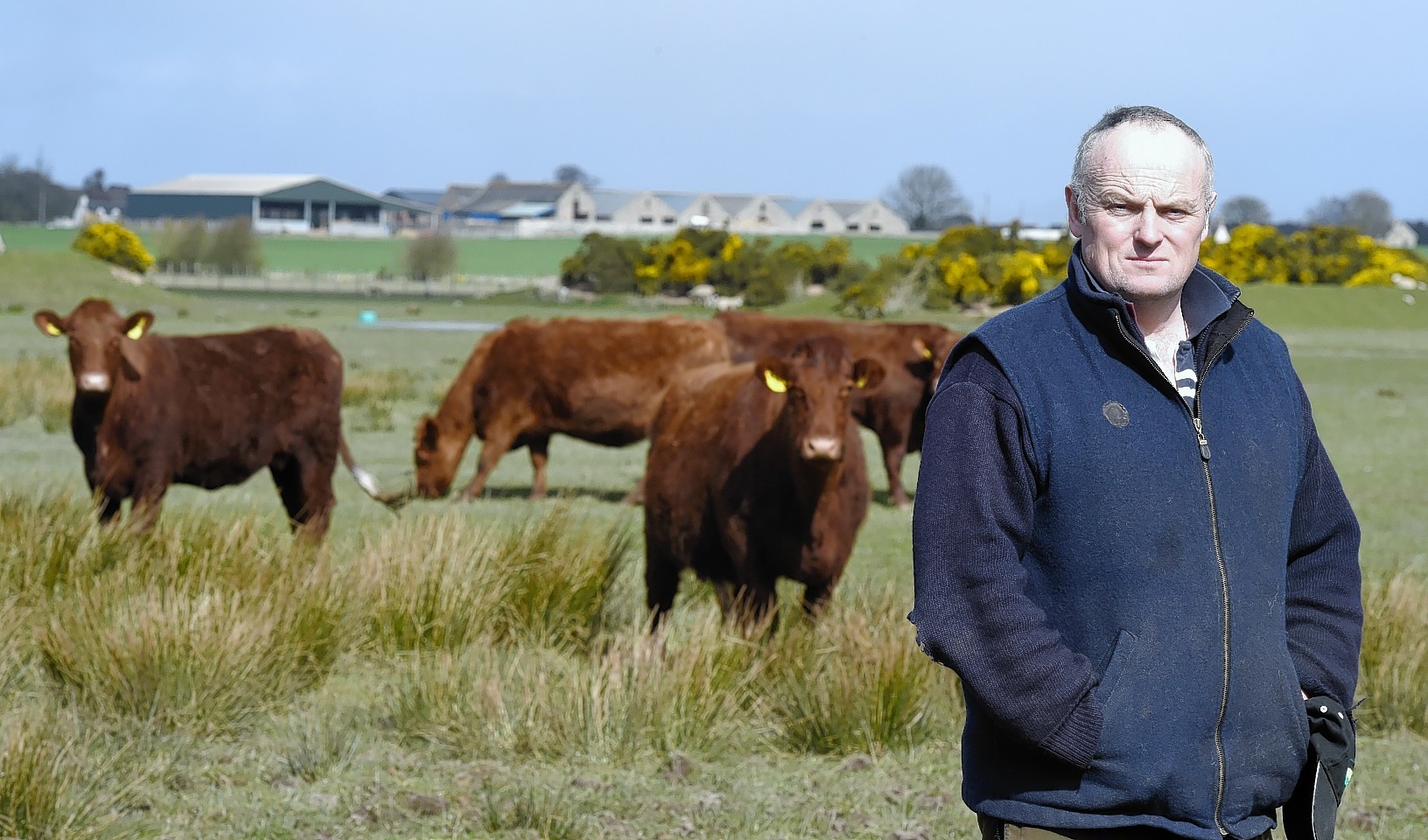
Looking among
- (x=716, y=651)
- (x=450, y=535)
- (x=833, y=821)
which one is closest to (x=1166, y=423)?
(x=833, y=821)

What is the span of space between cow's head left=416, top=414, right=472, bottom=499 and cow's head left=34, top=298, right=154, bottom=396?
4.31 m

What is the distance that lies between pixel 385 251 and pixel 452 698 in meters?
116

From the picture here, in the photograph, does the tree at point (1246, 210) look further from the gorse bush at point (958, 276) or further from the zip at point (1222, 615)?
the zip at point (1222, 615)

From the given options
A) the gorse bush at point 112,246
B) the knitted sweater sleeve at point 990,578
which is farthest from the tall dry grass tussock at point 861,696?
the gorse bush at point 112,246

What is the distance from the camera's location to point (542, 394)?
15.9 m

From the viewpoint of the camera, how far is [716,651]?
7.23m

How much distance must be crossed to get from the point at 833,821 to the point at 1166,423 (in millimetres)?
3290

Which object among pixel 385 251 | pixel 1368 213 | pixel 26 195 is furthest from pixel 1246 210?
pixel 26 195

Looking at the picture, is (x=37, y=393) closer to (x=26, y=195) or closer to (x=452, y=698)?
(x=452, y=698)

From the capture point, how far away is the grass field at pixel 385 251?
353ft

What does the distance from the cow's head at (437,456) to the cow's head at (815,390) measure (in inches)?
297

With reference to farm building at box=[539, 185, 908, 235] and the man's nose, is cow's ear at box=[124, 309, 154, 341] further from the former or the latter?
farm building at box=[539, 185, 908, 235]

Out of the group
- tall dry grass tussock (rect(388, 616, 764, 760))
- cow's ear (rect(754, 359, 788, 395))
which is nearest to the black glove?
tall dry grass tussock (rect(388, 616, 764, 760))

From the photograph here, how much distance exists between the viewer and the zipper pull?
2918 millimetres
